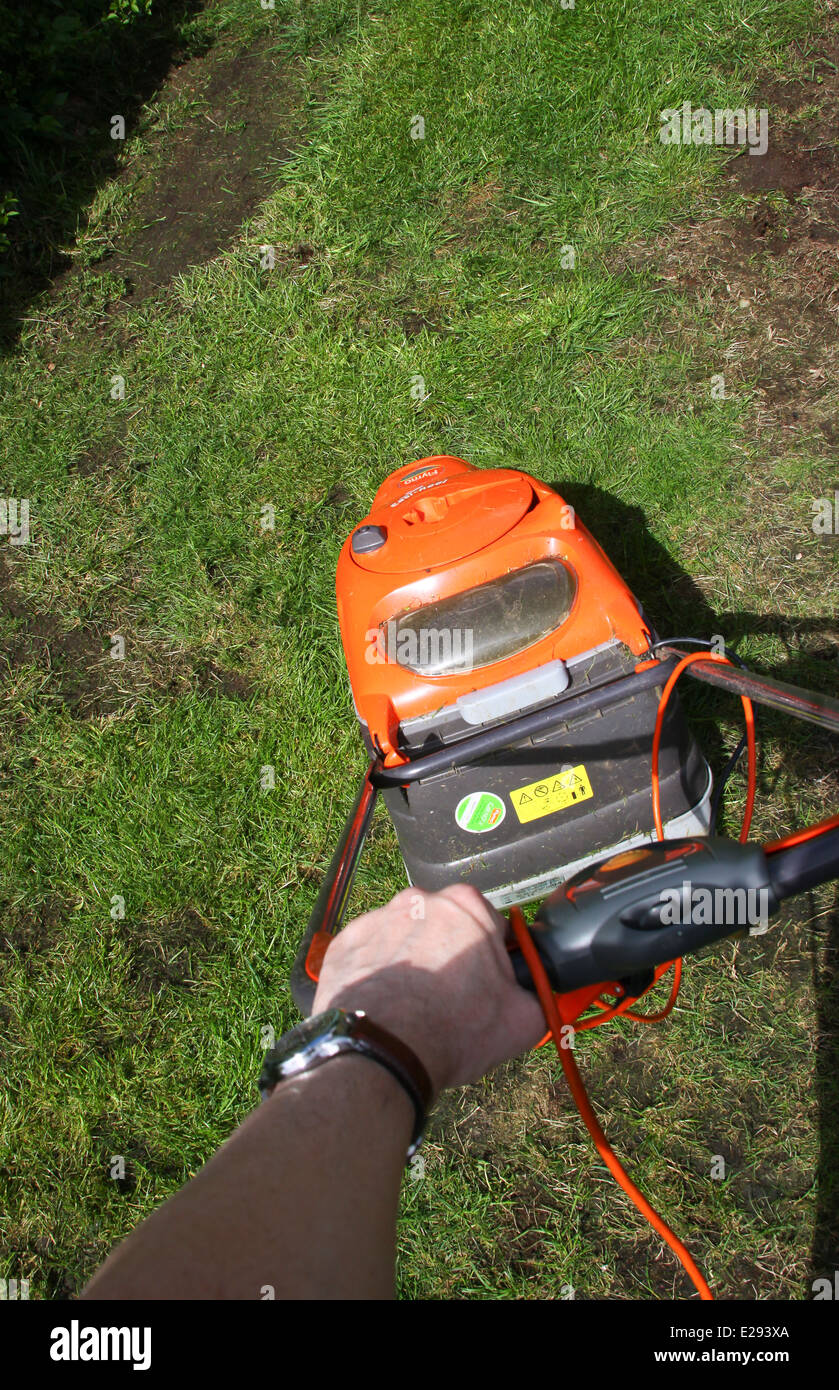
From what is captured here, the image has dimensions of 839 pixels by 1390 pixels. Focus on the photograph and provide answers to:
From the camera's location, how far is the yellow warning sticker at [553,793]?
2.10 metres

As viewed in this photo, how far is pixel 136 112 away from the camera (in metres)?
4.23

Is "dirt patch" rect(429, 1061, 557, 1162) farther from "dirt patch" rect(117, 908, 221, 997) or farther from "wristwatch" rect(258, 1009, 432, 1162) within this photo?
"wristwatch" rect(258, 1009, 432, 1162)

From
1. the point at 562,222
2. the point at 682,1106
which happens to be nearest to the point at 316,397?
the point at 562,222

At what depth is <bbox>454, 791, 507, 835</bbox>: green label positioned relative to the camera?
210 cm

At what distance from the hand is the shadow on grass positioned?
351 centimetres

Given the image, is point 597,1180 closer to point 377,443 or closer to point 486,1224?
point 486,1224

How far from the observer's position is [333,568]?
3160mm

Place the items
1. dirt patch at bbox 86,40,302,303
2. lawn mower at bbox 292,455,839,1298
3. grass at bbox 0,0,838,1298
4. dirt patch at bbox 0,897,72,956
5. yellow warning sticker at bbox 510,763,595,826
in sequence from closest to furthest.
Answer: lawn mower at bbox 292,455,839,1298 < yellow warning sticker at bbox 510,763,595,826 < grass at bbox 0,0,838,1298 < dirt patch at bbox 0,897,72,956 < dirt patch at bbox 86,40,302,303

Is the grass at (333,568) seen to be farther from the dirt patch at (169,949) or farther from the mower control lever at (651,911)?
the mower control lever at (651,911)

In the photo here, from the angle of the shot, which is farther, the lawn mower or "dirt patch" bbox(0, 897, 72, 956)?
"dirt patch" bbox(0, 897, 72, 956)

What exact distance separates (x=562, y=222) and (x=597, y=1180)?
308 cm
